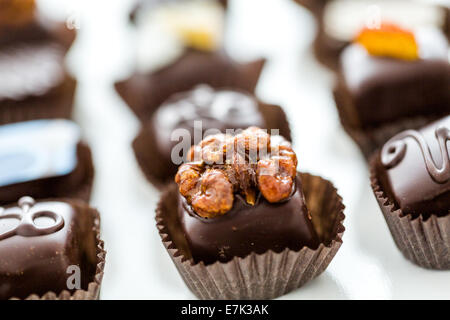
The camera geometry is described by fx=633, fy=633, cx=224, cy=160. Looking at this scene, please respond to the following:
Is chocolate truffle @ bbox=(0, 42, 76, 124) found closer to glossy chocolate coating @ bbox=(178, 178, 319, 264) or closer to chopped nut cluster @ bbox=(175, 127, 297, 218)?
chopped nut cluster @ bbox=(175, 127, 297, 218)

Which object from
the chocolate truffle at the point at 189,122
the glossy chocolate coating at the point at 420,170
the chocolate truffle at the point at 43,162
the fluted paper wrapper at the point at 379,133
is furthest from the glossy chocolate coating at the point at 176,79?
the glossy chocolate coating at the point at 420,170

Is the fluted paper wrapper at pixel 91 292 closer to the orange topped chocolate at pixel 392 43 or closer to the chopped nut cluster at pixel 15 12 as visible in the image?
the orange topped chocolate at pixel 392 43

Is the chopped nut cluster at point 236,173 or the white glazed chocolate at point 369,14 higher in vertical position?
the white glazed chocolate at point 369,14

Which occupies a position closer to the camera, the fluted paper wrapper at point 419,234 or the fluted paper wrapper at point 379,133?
the fluted paper wrapper at point 419,234

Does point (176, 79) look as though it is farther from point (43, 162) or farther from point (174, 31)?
point (43, 162)

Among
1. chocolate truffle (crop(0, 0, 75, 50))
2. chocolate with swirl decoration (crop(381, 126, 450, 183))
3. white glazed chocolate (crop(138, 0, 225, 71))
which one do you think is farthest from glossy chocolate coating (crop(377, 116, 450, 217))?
chocolate truffle (crop(0, 0, 75, 50))

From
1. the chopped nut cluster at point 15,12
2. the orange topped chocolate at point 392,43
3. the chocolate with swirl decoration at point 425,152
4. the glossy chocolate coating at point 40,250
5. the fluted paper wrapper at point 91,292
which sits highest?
the orange topped chocolate at point 392,43

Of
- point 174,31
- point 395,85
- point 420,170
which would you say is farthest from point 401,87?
point 174,31
